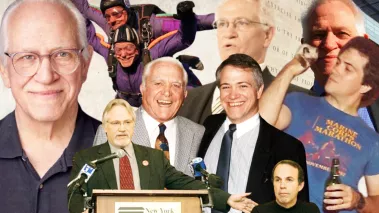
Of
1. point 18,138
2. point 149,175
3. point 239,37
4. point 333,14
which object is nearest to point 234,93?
point 239,37

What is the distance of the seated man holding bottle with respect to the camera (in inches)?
175

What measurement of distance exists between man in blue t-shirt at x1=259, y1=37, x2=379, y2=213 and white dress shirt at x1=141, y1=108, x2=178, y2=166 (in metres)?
0.74

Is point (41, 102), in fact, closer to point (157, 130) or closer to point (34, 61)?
point (34, 61)

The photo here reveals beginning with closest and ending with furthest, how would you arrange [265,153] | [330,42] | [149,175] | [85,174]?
[85,174], [149,175], [265,153], [330,42]

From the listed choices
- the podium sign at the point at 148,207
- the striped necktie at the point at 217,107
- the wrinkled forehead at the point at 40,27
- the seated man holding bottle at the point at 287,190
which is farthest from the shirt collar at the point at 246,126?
the podium sign at the point at 148,207

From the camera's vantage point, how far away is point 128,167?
165 inches

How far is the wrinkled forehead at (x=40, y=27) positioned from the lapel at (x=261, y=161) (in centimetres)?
159

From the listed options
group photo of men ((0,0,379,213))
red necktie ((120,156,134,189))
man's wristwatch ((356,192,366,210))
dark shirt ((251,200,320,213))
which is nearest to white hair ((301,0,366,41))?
group photo of men ((0,0,379,213))

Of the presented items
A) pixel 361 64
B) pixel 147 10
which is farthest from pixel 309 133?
pixel 147 10

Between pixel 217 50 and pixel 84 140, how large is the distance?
4.25 ft

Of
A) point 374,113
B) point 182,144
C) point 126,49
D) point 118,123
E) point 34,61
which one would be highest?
point 126,49

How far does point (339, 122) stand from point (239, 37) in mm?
1080

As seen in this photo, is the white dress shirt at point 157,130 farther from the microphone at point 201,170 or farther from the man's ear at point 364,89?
the man's ear at point 364,89

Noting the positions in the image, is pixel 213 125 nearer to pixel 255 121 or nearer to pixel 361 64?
pixel 255 121
